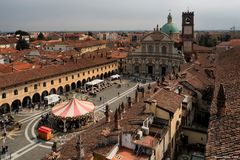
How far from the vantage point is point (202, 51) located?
81250 millimetres

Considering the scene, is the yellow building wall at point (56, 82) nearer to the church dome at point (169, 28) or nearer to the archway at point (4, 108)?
the archway at point (4, 108)

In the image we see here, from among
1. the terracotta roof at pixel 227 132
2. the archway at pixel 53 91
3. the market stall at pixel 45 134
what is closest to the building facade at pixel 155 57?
the archway at pixel 53 91

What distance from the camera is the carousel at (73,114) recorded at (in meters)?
32.0

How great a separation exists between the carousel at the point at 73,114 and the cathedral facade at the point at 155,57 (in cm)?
3572

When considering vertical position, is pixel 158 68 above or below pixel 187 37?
below

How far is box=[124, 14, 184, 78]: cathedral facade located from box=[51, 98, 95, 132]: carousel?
117ft

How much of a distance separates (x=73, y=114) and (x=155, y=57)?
40156 mm

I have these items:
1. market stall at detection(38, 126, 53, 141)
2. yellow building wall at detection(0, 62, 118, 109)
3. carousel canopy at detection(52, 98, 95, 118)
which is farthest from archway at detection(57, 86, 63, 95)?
market stall at detection(38, 126, 53, 141)

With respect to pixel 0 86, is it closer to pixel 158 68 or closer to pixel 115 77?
pixel 115 77

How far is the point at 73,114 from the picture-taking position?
3222cm

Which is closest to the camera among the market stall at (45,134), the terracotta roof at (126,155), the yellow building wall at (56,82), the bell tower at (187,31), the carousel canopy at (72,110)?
the terracotta roof at (126,155)

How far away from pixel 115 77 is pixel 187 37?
2402 centimetres

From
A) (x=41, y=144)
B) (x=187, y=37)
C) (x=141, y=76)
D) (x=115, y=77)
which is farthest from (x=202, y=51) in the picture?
(x=41, y=144)

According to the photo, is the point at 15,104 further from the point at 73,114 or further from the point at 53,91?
the point at 73,114
